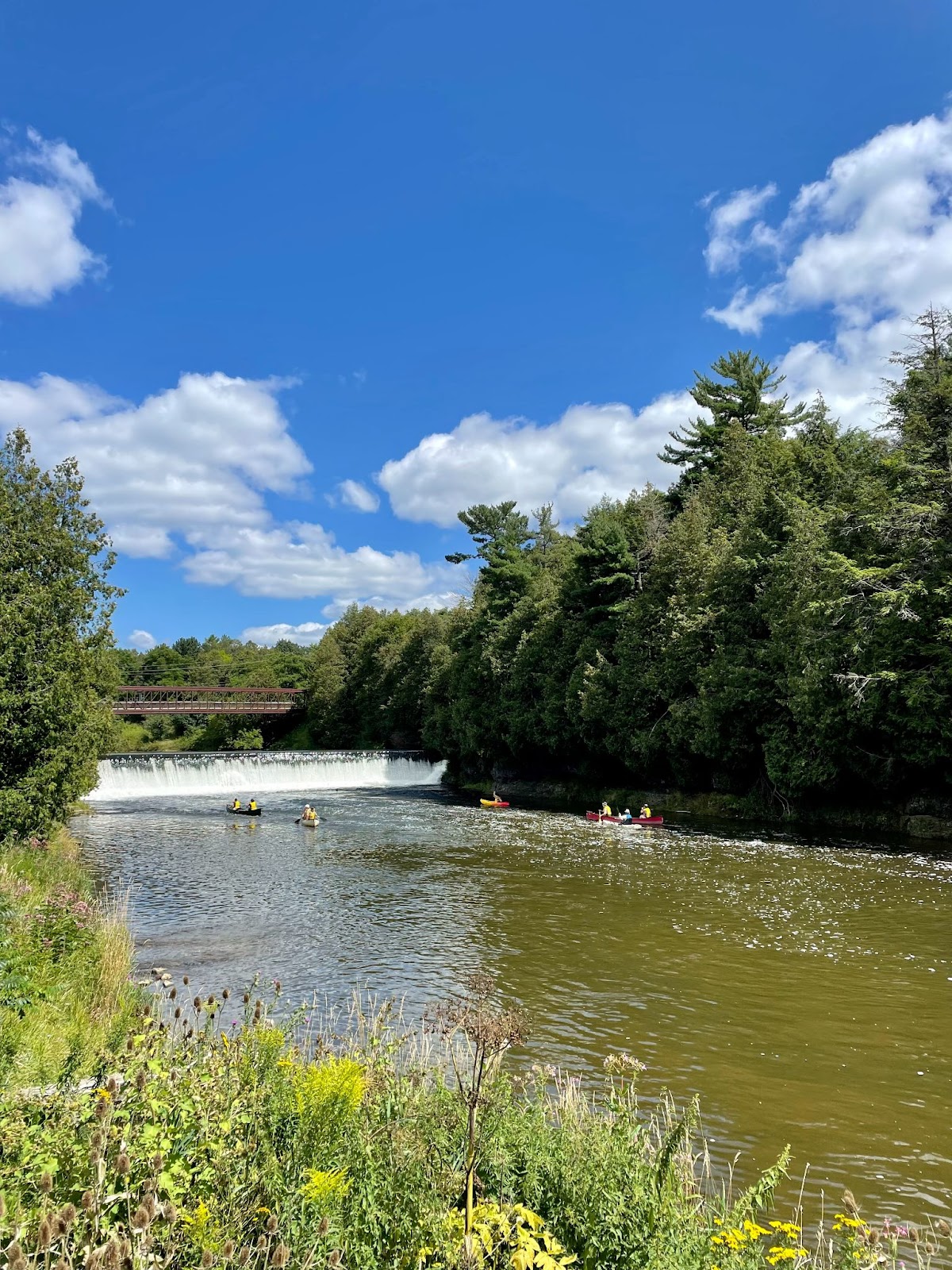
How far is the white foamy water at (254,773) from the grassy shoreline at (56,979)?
3635cm

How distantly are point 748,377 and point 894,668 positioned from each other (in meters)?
36.7

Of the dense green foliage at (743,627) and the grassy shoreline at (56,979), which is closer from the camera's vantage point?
the grassy shoreline at (56,979)

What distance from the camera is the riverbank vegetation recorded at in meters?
3.60

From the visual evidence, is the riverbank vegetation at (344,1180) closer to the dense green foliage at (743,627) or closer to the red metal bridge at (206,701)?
the dense green foliage at (743,627)

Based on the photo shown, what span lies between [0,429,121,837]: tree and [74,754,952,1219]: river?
3.66 m

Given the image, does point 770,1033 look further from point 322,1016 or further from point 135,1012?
point 135,1012

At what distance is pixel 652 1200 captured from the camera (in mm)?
4621

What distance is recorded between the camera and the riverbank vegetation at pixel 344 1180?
360 centimetres

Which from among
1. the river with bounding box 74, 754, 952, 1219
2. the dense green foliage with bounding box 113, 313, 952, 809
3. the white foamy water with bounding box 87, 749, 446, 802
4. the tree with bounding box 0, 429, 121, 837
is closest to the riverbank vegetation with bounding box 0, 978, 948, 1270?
the river with bounding box 74, 754, 952, 1219

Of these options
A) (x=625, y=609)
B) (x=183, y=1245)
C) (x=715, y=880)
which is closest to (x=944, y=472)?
(x=715, y=880)

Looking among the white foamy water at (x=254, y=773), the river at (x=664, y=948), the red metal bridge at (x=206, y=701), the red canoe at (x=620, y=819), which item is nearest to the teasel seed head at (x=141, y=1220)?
the river at (x=664, y=948)

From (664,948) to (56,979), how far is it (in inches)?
429

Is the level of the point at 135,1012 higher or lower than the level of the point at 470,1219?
lower

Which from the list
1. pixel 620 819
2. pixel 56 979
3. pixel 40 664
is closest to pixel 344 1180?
pixel 56 979
